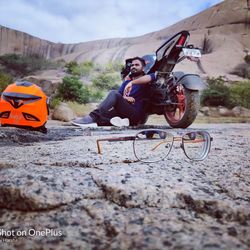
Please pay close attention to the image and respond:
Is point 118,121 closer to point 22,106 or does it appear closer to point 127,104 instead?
point 127,104

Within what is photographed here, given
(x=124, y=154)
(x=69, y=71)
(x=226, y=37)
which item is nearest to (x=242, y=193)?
(x=124, y=154)

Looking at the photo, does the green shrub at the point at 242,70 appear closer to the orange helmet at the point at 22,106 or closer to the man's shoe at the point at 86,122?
the man's shoe at the point at 86,122

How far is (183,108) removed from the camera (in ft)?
5.29

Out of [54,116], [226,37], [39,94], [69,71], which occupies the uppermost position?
[226,37]

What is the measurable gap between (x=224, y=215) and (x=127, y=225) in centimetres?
14

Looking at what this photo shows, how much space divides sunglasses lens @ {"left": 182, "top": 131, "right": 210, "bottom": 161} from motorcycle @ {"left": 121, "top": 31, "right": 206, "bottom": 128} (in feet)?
2.33

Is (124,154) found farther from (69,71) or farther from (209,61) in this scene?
(209,61)

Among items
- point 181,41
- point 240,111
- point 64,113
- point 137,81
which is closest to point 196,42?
point 240,111

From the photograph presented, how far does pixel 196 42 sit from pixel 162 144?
5.76 meters

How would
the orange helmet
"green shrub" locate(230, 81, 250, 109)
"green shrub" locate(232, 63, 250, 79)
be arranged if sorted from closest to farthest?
the orange helmet → "green shrub" locate(230, 81, 250, 109) → "green shrub" locate(232, 63, 250, 79)

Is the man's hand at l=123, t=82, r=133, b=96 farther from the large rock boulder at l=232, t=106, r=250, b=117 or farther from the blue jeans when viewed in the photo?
the large rock boulder at l=232, t=106, r=250, b=117

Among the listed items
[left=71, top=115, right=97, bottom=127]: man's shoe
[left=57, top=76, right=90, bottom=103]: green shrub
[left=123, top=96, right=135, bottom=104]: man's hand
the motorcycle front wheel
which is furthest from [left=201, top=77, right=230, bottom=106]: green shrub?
[left=71, top=115, right=97, bottom=127]: man's shoe

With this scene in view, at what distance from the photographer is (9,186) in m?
0.46

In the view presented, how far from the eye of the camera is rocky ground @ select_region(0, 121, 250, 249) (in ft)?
1.10
